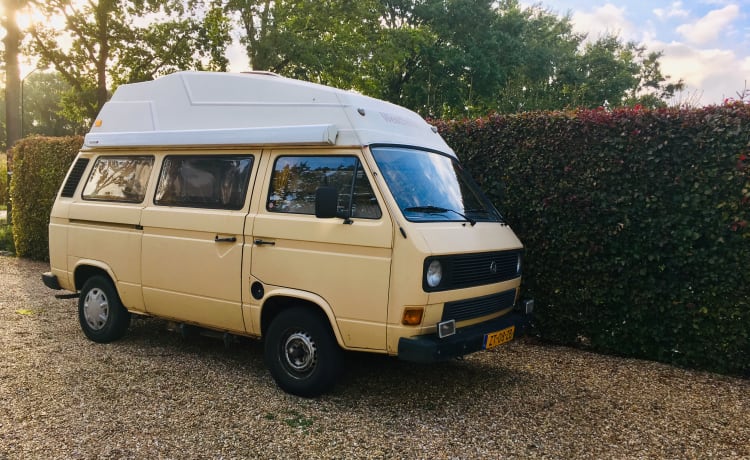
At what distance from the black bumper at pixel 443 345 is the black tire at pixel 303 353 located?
0.69m

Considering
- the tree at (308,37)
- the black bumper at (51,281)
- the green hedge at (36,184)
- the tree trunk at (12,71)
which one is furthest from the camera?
the tree at (308,37)

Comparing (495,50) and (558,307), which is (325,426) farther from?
(495,50)

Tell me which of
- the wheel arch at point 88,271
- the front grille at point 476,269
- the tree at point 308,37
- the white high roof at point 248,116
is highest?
the tree at point 308,37

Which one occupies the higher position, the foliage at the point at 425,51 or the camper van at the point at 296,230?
the foliage at the point at 425,51

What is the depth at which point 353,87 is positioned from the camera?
88.2ft

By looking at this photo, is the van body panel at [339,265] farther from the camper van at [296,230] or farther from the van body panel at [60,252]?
the van body panel at [60,252]

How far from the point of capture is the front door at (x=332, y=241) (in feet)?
14.3

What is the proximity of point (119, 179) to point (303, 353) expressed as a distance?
311cm

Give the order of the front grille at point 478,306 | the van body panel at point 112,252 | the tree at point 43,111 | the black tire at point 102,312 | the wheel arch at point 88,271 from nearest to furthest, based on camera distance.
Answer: the front grille at point 478,306, the van body panel at point 112,252, the wheel arch at point 88,271, the black tire at point 102,312, the tree at point 43,111

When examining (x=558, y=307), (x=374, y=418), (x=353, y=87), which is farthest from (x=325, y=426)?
(x=353, y=87)

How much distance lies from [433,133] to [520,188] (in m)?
1.53

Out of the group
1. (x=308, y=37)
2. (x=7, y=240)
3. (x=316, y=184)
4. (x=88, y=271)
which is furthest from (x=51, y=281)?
(x=308, y=37)

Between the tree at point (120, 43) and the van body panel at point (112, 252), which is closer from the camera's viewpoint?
the van body panel at point (112, 252)

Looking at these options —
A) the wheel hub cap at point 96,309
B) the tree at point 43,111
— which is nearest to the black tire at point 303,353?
the wheel hub cap at point 96,309
